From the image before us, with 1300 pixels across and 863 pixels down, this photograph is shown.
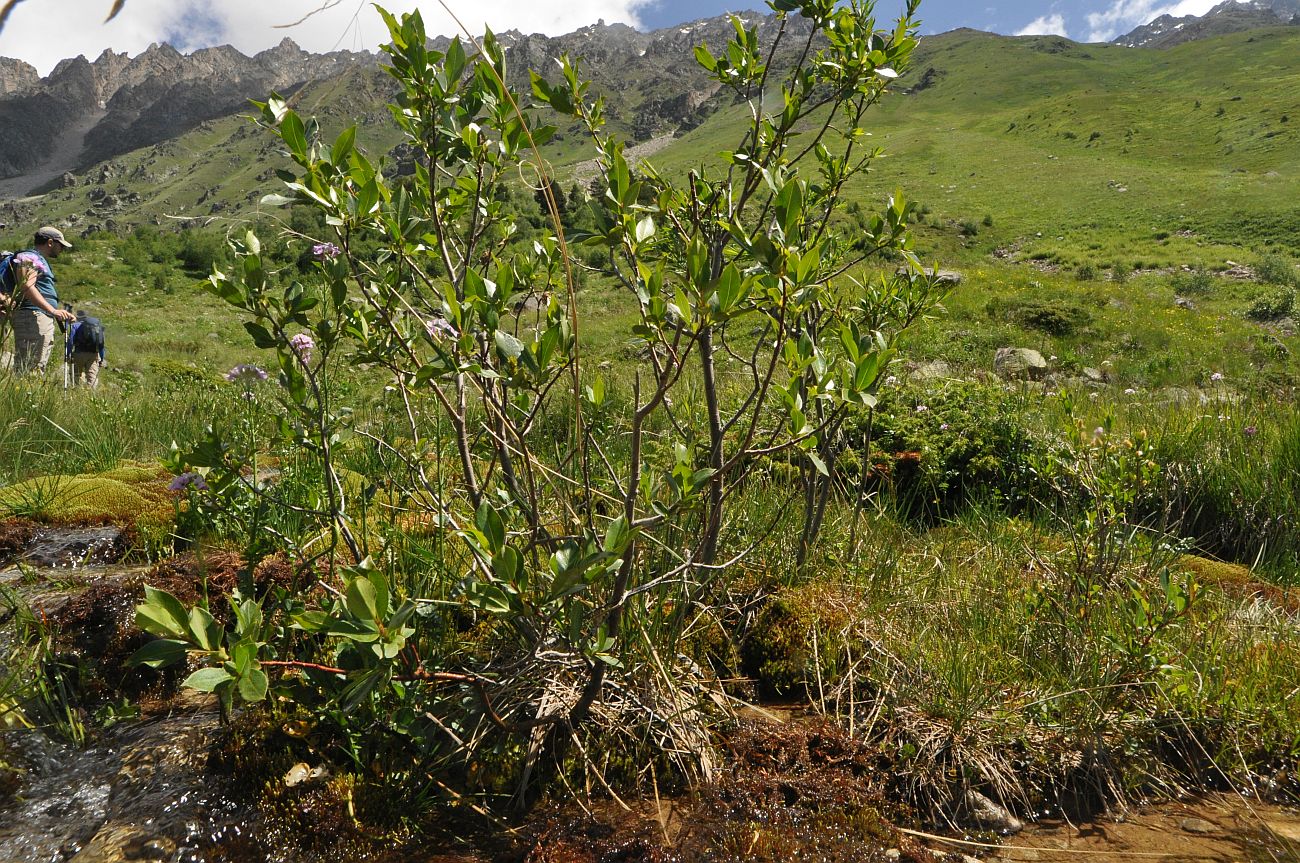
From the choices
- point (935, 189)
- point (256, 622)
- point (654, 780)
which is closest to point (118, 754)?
point (256, 622)

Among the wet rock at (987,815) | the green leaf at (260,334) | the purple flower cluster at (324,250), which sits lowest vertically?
the wet rock at (987,815)

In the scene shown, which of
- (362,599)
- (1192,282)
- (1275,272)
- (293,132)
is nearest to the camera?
(362,599)

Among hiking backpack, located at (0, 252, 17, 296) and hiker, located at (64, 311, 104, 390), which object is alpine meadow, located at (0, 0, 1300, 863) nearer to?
hiking backpack, located at (0, 252, 17, 296)

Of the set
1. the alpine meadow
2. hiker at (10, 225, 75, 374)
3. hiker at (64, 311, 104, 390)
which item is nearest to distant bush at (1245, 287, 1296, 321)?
the alpine meadow

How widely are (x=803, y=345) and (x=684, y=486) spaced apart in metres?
0.45

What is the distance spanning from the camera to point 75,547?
3.19 metres

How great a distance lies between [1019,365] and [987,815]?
985 cm

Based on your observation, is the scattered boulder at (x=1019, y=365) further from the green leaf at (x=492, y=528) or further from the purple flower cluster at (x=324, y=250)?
the green leaf at (x=492, y=528)

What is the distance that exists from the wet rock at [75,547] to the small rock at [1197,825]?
3.96m

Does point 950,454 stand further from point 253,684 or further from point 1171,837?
point 253,684

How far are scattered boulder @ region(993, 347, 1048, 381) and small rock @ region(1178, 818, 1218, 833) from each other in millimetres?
8517

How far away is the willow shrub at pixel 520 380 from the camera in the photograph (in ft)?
4.94

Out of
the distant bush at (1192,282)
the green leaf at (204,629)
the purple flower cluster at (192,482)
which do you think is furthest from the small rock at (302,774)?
the distant bush at (1192,282)

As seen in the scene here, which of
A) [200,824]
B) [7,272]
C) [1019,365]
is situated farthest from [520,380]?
[1019,365]
